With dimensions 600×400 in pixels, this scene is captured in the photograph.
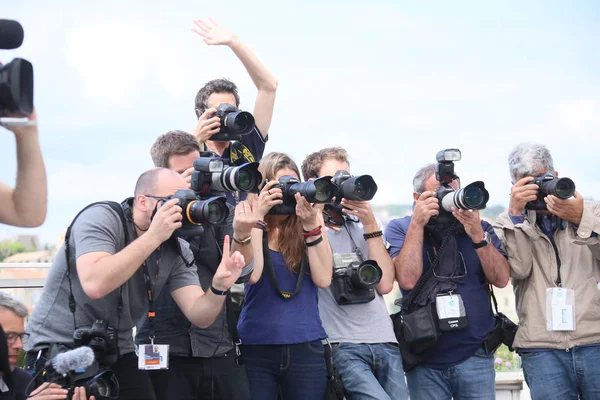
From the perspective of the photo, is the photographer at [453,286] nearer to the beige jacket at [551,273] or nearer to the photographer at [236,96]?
the beige jacket at [551,273]

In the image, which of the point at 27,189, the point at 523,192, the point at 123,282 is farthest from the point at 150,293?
the point at 523,192

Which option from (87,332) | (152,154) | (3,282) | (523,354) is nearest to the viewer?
(87,332)

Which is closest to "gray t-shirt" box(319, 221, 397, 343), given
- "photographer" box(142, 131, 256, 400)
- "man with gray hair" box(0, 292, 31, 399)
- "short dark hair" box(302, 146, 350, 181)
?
"short dark hair" box(302, 146, 350, 181)

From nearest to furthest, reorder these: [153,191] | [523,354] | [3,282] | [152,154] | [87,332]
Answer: [87,332], [153,191], [152,154], [523,354], [3,282]

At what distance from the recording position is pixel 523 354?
4.06m

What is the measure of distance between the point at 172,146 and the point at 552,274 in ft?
6.43

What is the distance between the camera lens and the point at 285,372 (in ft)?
11.7

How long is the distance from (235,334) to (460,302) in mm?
1125

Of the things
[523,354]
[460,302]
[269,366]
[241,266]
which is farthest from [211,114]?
[523,354]

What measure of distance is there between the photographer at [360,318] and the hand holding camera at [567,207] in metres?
0.81

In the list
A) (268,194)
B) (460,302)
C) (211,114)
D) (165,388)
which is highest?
(211,114)

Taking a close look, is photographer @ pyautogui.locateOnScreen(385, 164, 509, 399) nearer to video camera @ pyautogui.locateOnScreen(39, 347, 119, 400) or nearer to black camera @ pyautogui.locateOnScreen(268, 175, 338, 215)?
black camera @ pyautogui.locateOnScreen(268, 175, 338, 215)

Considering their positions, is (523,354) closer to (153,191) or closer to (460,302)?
(460,302)

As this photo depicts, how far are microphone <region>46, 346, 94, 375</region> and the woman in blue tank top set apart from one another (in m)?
0.92
